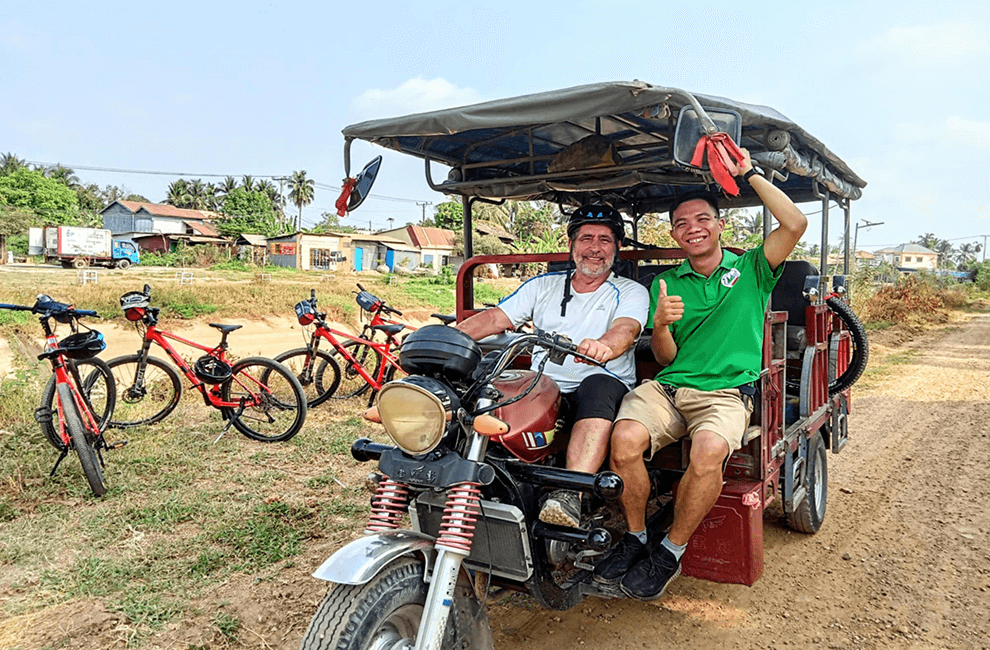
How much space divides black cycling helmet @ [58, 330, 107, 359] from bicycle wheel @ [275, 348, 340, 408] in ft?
7.13

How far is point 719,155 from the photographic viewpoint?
2.58 meters

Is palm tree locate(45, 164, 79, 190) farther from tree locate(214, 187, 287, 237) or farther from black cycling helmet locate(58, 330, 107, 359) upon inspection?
black cycling helmet locate(58, 330, 107, 359)

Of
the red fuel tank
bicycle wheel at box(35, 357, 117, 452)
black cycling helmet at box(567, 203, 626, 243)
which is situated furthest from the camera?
bicycle wheel at box(35, 357, 117, 452)

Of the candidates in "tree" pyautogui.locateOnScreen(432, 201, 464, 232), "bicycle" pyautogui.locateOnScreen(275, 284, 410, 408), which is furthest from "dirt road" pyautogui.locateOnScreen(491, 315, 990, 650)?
"tree" pyautogui.locateOnScreen(432, 201, 464, 232)

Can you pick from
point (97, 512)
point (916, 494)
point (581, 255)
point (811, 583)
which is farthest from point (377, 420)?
point (916, 494)

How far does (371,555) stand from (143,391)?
16.3 feet

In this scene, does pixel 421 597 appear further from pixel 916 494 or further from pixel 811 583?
pixel 916 494

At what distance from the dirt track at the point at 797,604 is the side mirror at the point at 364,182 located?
2.00 m

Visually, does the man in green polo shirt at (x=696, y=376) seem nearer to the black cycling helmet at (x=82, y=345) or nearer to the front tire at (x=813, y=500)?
the front tire at (x=813, y=500)

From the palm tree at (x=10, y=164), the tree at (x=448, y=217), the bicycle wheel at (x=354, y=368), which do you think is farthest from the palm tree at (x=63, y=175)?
the bicycle wheel at (x=354, y=368)

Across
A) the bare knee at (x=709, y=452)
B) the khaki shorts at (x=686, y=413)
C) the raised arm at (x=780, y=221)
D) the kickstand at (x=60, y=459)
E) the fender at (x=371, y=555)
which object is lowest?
the kickstand at (x=60, y=459)

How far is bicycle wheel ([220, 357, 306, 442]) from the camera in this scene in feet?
20.4

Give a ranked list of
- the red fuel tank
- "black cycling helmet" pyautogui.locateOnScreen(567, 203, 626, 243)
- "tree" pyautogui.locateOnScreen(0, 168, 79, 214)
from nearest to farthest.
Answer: the red fuel tank → "black cycling helmet" pyautogui.locateOnScreen(567, 203, 626, 243) → "tree" pyautogui.locateOnScreen(0, 168, 79, 214)

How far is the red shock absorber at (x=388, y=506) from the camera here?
2.29 metres
